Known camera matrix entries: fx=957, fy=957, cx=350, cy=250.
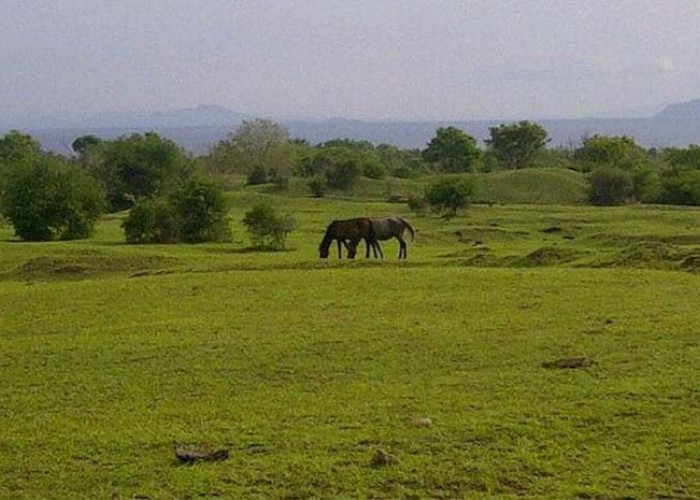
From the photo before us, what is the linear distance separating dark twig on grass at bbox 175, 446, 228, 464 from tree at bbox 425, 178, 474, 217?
161ft

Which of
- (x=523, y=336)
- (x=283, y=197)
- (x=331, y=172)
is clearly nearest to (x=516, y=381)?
(x=523, y=336)

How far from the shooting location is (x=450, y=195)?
57.6m

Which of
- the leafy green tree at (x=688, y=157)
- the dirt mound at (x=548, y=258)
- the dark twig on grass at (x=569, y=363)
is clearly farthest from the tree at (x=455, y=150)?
the dark twig on grass at (x=569, y=363)

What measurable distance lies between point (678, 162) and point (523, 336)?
7341 centimetres

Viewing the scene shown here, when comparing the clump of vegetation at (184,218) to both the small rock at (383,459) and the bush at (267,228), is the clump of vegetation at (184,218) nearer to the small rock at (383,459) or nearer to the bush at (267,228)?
the bush at (267,228)

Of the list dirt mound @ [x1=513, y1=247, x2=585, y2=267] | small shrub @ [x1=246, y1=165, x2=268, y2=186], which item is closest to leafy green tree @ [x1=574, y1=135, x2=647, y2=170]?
small shrub @ [x1=246, y1=165, x2=268, y2=186]

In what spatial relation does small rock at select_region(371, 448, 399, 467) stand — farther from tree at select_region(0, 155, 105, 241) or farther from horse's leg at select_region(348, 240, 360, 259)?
tree at select_region(0, 155, 105, 241)

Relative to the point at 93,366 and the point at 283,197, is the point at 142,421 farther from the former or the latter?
the point at 283,197

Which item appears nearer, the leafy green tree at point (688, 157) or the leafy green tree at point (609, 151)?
the leafy green tree at point (688, 157)

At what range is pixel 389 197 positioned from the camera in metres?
74.4

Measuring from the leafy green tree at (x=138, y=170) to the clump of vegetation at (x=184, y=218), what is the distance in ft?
88.3

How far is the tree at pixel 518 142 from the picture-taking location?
111438mm

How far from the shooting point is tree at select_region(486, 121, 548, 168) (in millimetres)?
111438

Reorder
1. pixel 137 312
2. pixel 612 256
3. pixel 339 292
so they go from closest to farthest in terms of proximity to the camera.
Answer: pixel 137 312, pixel 339 292, pixel 612 256
